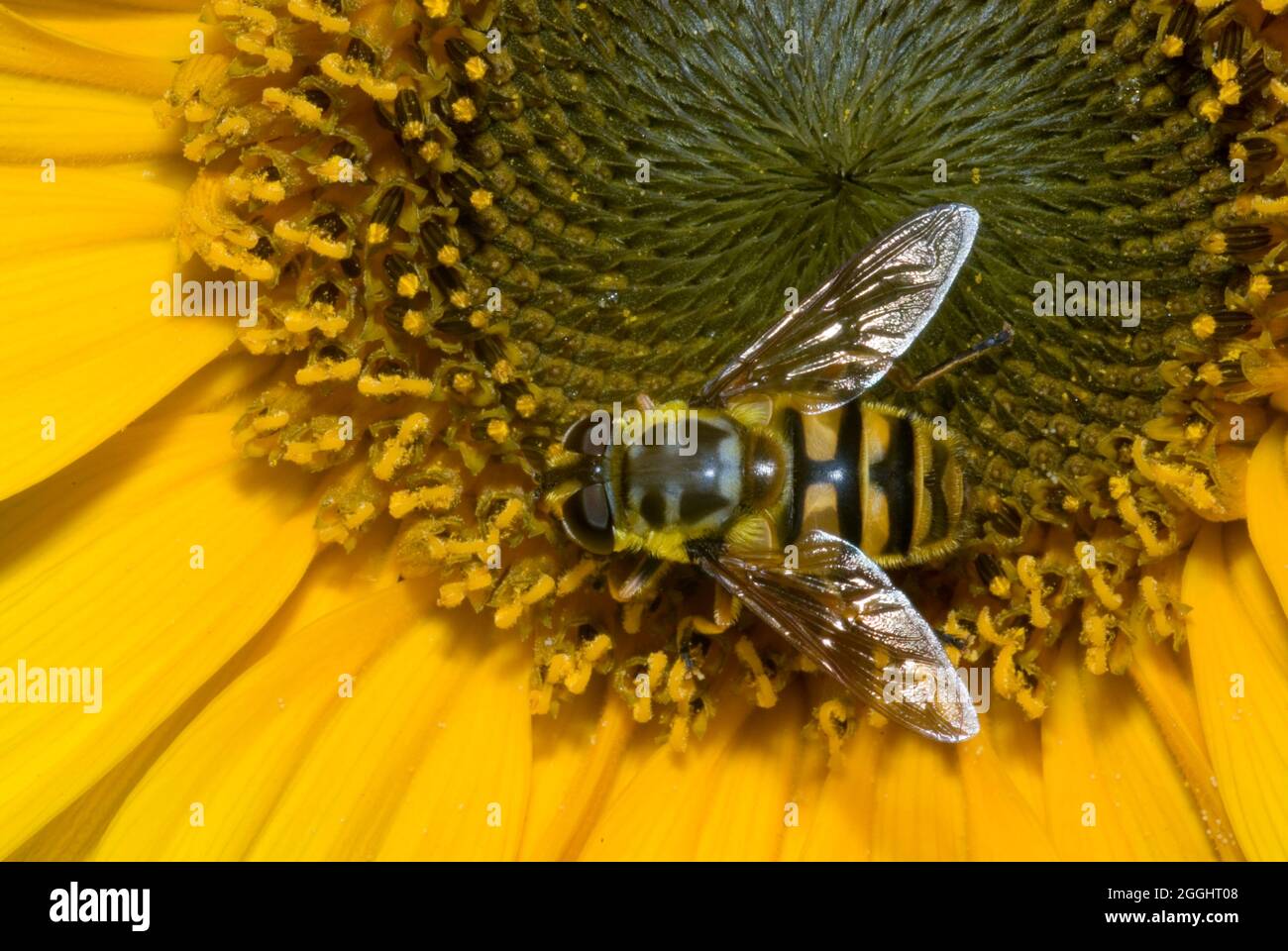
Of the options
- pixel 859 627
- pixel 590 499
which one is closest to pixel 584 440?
pixel 590 499

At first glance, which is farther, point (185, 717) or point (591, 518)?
point (185, 717)

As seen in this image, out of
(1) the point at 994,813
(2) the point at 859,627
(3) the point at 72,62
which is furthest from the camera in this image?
(1) the point at 994,813

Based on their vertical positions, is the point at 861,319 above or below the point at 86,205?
below

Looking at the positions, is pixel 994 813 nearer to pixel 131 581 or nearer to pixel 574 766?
pixel 574 766

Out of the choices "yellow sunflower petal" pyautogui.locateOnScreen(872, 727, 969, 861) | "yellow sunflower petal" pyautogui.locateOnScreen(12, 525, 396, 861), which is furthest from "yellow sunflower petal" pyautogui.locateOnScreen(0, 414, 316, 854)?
"yellow sunflower petal" pyautogui.locateOnScreen(872, 727, 969, 861)

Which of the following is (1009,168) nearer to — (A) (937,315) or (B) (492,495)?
(A) (937,315)

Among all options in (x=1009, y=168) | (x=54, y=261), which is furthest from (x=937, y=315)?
(x=54, y=261)

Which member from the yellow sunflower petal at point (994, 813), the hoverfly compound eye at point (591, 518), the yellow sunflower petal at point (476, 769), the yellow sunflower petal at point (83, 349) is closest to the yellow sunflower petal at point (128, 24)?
the yellow sunflower petal at point (83, 349)
